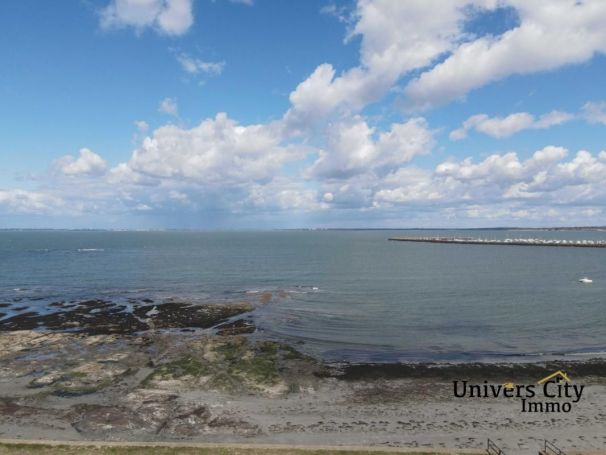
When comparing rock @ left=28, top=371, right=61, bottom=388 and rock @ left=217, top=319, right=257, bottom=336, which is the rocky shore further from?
rock @ left=217, top=319, right=257, bottom=336

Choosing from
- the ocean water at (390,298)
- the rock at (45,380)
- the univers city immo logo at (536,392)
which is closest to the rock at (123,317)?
the ocean water at (390,298)

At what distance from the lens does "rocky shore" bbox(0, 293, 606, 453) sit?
23656 mm

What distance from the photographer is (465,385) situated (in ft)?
99.8

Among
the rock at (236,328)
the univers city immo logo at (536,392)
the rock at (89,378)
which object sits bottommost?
the univers city immo logo at (536,392)

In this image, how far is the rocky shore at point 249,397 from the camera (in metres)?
23.7

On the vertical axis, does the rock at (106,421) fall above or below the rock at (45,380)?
below

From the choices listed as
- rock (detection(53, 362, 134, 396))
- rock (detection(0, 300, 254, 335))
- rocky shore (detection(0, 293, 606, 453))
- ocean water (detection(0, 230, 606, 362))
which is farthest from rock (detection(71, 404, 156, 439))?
rock (detection(0, 300, 254, 335))

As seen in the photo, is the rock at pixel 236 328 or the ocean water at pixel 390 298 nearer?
the ocean water at pixel 390 298

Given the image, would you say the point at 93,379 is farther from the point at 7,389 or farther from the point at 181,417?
the point at 181,417

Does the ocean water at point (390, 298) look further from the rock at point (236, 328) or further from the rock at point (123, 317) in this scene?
the rock at point (123, 317)

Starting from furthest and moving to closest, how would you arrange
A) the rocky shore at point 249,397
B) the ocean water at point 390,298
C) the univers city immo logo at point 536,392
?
the ocean water at point 390,298 < the univers city immo logo at point 536,392 < the rocky shore at point 249,397

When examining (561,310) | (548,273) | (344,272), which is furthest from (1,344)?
(548,273)

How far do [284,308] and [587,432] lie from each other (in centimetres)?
3957

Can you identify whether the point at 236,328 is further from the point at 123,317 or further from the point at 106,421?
the point at 106,421
